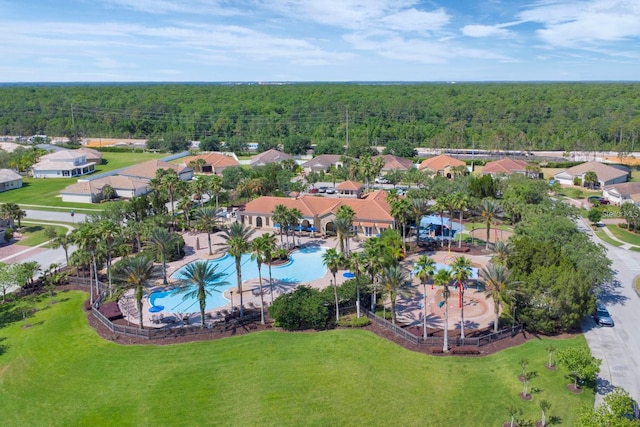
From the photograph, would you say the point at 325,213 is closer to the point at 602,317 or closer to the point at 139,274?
the point at 139,274

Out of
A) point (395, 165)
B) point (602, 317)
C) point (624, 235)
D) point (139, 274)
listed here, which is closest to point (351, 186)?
point (395, 165)

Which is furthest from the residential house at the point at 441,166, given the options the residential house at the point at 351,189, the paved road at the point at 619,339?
the paved road at the point at 619,339

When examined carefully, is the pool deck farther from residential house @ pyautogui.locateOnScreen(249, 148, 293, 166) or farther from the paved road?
residential house @ pyautogui.locateOnScreen(249, 148, 293, 166)

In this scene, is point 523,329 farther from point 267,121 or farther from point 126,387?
point 267,121

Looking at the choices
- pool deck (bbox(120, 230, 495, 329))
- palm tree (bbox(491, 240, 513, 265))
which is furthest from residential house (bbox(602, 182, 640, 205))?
palm tree (bbox(491, 240, 513, 265))

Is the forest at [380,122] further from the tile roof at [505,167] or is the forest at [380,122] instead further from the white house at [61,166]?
the white house at [61,166]
